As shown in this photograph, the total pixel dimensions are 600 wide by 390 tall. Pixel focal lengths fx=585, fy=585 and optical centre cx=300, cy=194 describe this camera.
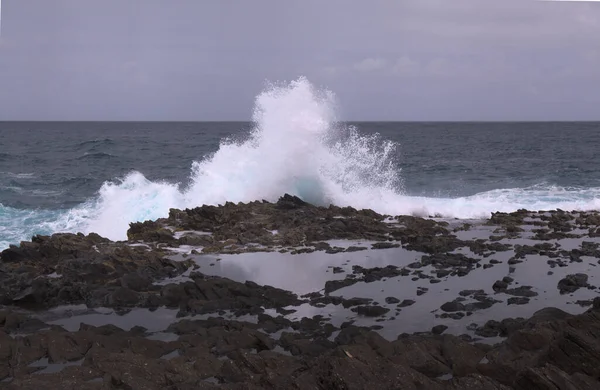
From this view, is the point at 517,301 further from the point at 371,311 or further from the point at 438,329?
the point at 371,311

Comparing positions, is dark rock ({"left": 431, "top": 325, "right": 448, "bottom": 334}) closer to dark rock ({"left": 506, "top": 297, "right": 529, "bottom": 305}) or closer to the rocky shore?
the rocky shore

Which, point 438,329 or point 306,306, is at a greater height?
point 438,329

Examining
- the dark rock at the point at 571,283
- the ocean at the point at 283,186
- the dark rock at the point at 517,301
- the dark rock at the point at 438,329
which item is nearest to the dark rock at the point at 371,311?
the dark rock at the point at 438,329

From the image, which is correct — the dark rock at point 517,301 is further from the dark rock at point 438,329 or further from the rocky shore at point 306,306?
the dark rock at point 438,329

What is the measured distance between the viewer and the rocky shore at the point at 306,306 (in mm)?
6562

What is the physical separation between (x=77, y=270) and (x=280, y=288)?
402cm

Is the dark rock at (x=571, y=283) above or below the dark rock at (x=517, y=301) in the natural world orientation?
above

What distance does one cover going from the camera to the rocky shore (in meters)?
6.56

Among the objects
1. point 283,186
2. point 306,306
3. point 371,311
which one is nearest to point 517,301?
point 371,311

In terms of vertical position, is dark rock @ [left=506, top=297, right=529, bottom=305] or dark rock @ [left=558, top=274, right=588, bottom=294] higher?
dark rock @ [left=558, top=274, right=588, bottom=294]

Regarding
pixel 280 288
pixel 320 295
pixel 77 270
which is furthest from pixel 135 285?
pixel 320 295

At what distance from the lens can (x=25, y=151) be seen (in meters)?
47.0

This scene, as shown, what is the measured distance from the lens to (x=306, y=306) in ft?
32.1

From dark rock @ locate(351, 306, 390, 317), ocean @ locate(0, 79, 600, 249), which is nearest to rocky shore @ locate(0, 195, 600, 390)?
dark rock @ locate(351, 306, 390, 317)
